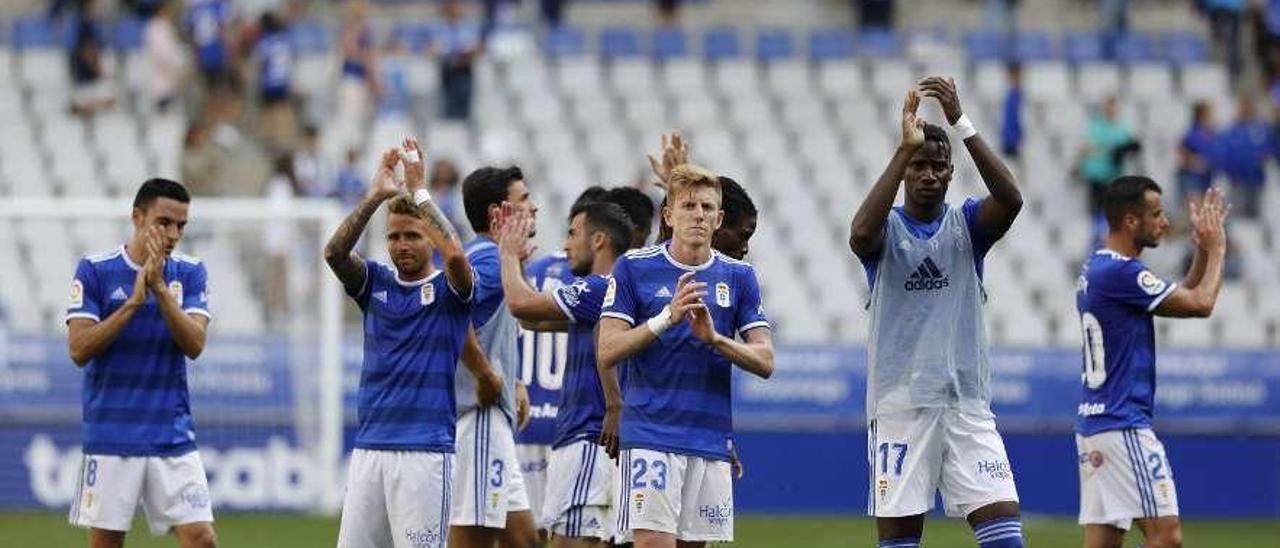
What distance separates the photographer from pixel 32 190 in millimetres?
25484

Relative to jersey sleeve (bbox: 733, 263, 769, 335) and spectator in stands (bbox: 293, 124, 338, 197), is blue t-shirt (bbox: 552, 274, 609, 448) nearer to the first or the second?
jersey sleeve (bbox: 733, 263, 769, 335)

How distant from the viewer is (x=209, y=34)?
2706 centimetres

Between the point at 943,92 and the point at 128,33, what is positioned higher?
the point at 128,33

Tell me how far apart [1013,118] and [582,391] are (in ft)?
51.9

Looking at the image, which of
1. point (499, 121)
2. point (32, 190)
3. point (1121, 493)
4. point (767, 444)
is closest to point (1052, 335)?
point (767, 444)

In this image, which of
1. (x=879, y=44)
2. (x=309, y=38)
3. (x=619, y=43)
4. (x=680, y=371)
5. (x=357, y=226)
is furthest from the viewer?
(x=879, y=44)

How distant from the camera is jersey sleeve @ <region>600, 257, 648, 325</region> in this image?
1097cm

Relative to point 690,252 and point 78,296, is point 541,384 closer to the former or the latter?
point 78,296

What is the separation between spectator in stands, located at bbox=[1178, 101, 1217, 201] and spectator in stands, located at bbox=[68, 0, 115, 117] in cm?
1214

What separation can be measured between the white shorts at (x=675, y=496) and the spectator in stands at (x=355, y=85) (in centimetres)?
1585

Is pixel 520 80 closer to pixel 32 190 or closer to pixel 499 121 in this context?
pixel 499 121

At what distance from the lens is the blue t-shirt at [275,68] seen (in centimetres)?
2662

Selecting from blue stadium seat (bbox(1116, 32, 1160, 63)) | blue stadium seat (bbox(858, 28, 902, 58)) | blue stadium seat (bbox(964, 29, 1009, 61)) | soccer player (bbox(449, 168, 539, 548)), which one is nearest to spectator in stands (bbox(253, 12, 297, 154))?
blue stadium seat (bbox(858, 28, 902, 58))

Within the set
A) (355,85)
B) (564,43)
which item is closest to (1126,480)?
(355,85)
